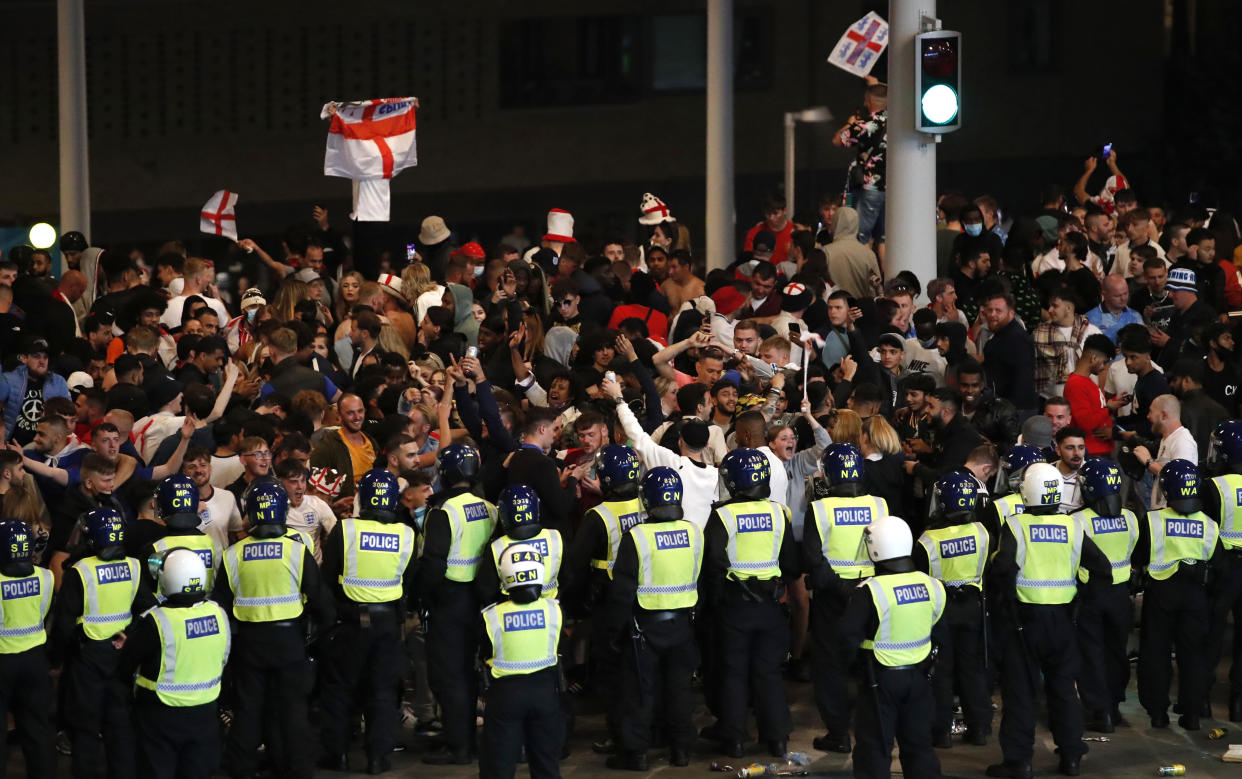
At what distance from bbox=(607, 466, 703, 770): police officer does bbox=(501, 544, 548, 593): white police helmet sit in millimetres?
967

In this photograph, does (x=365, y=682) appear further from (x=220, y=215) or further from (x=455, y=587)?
(x=220, y=215)

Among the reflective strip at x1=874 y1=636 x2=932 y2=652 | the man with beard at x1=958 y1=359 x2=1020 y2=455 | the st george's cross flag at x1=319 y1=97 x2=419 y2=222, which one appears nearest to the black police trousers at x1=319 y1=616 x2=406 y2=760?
the reflective strip at x1=874 y1=636 x2=932 y2=652

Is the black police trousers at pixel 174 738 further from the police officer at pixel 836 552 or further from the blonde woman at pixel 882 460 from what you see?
the blonde woman at pixel 882 460

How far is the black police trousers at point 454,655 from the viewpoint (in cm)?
1108

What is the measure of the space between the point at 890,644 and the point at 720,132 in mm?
11239

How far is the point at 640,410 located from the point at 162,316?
4.63 m

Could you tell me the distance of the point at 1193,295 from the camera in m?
14.8

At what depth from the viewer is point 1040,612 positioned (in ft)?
36.1

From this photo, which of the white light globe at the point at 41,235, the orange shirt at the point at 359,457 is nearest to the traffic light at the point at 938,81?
the orange shirt at the point at 359,457

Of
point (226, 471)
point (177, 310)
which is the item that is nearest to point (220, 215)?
point (177, 310)

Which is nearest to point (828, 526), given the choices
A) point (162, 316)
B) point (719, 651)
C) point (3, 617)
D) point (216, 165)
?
→ point (719, 651)

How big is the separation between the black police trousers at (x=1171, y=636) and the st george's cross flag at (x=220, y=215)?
9278 millimetres

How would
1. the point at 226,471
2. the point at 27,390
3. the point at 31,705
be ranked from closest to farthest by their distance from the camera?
the point at 31,705 → the point at 226,471 → the point at 27,390

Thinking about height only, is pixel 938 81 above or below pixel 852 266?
above
